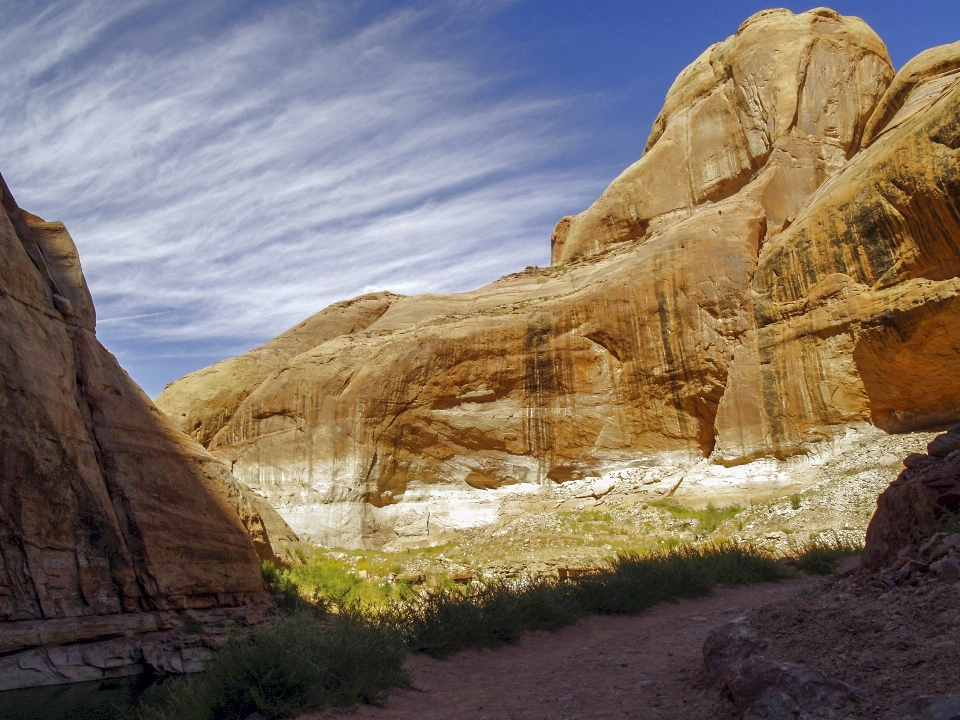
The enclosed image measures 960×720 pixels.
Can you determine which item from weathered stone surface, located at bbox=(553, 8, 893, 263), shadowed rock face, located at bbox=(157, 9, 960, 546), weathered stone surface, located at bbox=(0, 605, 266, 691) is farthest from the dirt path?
weathered stone surface, located at bbox=(553, 8, 893, 263)

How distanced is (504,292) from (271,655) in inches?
978

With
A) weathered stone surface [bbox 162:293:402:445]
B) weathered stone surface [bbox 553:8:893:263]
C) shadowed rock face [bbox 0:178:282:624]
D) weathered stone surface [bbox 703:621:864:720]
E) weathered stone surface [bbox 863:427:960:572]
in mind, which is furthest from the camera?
weathered stone surface [bbox 162:293:402:445]

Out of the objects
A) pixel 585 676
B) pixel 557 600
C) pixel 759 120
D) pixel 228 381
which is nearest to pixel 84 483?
pixel 557 600

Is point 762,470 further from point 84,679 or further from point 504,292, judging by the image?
point 84,679

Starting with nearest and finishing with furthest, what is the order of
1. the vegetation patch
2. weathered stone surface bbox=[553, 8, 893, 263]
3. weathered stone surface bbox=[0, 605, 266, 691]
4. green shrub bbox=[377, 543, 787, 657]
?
the vegetation patch < weathered stone surface bbox=[0, 605, 266, 691] < green shrub bbox=[377, 543, 787, 657] < weathered stone surface bbox=[553, 8, 893, 263]

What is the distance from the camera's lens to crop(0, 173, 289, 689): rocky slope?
9.33 metres

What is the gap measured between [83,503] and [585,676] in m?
7.73

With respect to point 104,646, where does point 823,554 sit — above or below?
below

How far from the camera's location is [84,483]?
1052cm

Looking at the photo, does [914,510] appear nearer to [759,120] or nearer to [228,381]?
[759,120]

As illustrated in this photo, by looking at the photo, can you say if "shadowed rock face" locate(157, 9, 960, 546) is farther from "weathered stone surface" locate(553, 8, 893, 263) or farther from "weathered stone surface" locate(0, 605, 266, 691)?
"weathered stone surface" locate(0, 605, 266, 691)

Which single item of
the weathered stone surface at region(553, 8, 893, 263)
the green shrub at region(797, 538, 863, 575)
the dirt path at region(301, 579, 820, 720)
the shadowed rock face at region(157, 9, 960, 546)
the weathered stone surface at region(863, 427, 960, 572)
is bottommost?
the green shrub at region(797, 538, 863, 575)

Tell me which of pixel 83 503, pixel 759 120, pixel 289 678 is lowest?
pixel 289 678

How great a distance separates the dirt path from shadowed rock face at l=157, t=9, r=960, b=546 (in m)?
10.3
